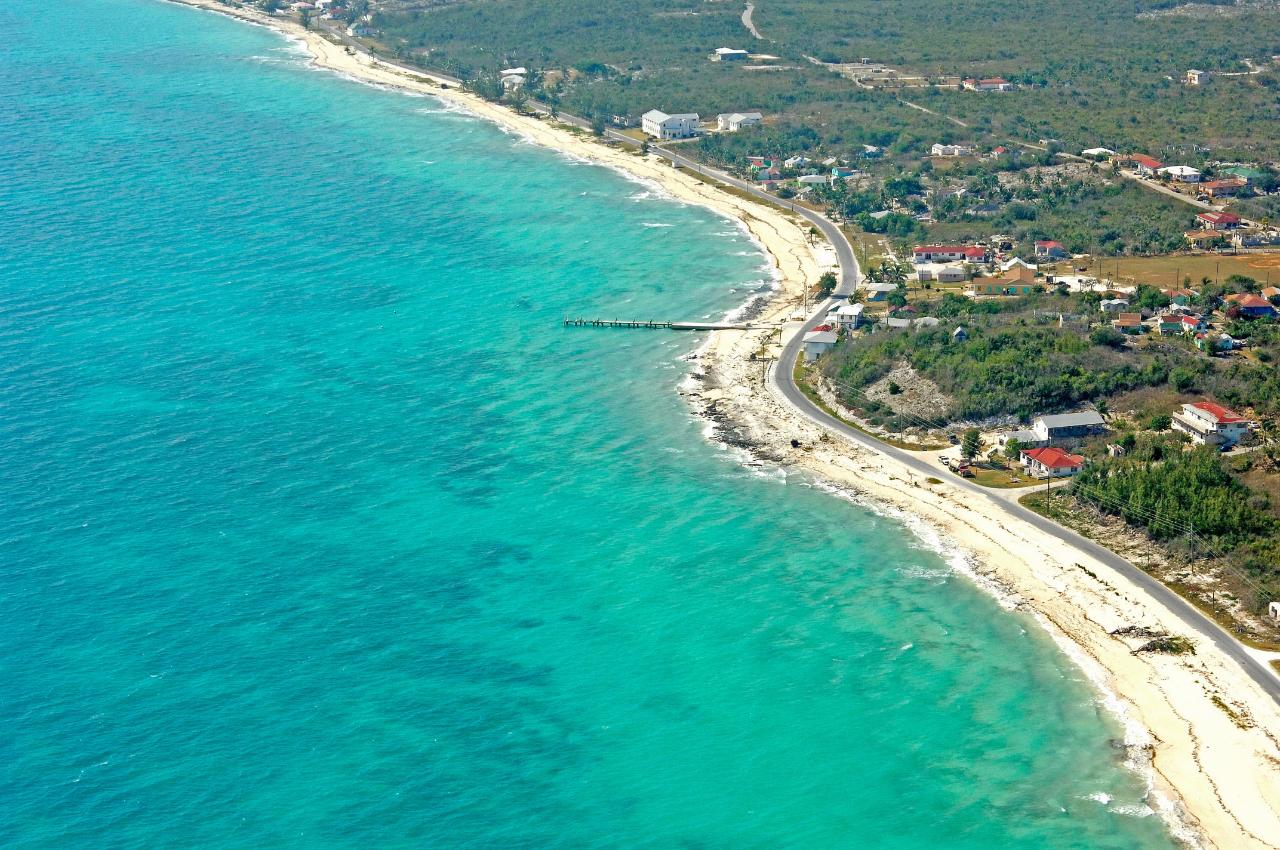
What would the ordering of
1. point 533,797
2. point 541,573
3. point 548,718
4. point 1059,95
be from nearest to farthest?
point 533,797 → point 548,718 → point 541,573 → point 1059,95

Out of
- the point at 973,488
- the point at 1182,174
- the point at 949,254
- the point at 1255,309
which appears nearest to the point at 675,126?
the point at 949,254

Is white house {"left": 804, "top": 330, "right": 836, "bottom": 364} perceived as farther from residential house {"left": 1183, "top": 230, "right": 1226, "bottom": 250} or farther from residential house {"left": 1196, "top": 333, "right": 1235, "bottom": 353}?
residential house {"left": 1183, "top": 230, "right": 1226, "bottom": 250}

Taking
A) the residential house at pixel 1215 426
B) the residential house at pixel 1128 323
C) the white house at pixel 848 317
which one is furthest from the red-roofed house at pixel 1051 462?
the white house at pixel 848 317

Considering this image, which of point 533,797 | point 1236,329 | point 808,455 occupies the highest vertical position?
point 1236,329

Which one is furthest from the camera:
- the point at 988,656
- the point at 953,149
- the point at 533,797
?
the point at 953,149

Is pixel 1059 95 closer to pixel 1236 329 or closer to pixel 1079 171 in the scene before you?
pixel 1079 171

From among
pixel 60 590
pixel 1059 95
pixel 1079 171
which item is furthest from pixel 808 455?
pixel 1059 95

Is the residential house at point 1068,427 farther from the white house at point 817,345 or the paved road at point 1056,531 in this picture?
the white house at point 817,345
